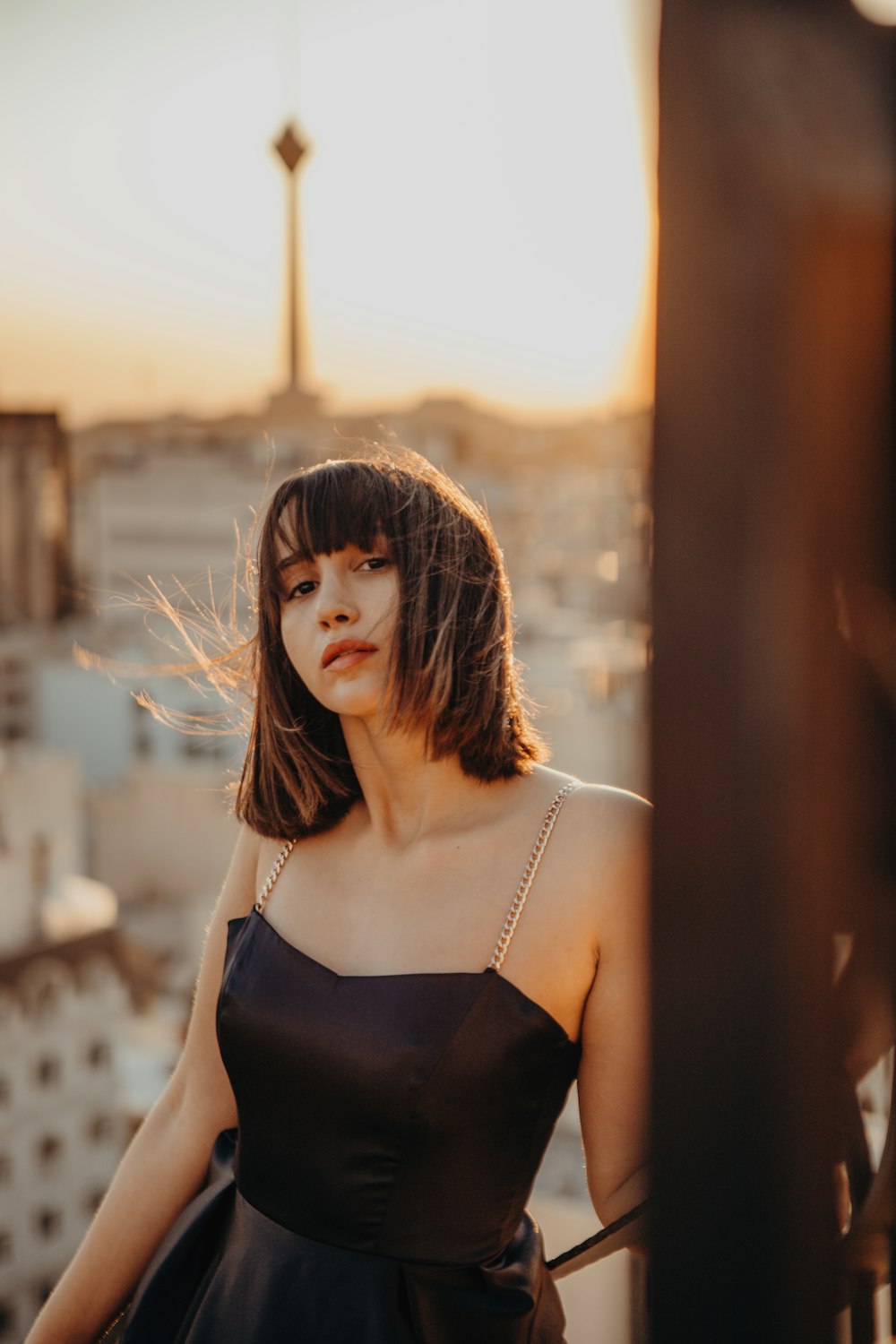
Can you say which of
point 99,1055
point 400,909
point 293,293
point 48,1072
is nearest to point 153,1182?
point 400,909

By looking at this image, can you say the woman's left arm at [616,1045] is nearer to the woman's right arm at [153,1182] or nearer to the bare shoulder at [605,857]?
the bare shoulder at [605,857]

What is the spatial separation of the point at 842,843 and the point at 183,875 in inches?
942

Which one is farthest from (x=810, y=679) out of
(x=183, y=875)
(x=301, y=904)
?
(x=183, y=875)

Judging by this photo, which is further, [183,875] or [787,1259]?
[183,875]

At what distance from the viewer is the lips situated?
3.86 feet

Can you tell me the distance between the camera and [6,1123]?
13.5m

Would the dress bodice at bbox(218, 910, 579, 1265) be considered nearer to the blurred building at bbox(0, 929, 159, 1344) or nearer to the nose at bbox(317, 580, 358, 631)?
the nose at bbox(317, 580, 358, 631)

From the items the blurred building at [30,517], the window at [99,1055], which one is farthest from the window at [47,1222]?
the blurred building at [30,517]

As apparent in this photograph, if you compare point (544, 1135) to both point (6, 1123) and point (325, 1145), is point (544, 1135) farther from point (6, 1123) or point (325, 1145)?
point (6, 1123)

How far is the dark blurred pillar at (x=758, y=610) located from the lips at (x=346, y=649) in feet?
2.41

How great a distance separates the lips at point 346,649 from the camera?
1178 mm

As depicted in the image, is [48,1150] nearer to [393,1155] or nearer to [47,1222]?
[47,1222]

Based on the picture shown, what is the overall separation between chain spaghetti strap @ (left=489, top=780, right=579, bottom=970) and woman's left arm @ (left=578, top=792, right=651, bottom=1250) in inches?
2.4

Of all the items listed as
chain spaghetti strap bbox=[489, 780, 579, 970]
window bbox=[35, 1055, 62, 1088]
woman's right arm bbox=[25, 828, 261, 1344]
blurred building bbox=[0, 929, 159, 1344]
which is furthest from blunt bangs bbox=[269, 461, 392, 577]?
window bbox=[35, 1055, 62, 1088]
